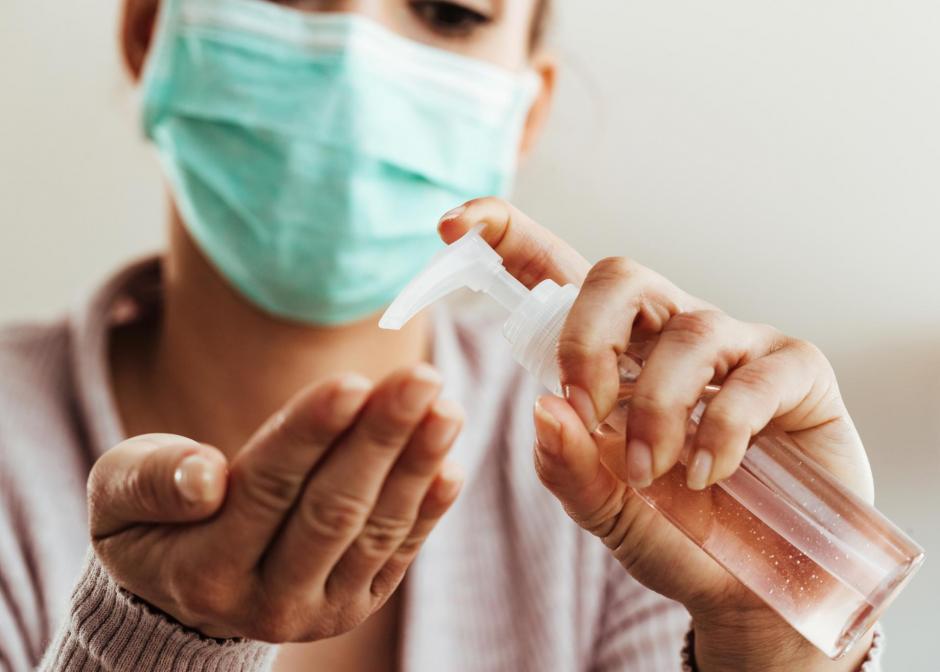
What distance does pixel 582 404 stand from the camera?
0.47 m

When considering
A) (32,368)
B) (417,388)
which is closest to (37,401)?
(32,368)

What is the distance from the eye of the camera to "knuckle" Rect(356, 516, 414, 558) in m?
0.45

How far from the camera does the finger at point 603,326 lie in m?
0.46

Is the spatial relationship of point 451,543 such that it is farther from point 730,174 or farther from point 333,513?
point 333,513

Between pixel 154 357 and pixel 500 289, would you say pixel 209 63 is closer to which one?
pixel 154 357

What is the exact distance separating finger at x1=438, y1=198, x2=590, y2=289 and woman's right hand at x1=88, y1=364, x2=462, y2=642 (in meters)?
0.14

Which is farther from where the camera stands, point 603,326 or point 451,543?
point 451,543

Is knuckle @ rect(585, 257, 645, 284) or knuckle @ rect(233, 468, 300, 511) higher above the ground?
knuckle @ rect(585, 257, 645, 284)

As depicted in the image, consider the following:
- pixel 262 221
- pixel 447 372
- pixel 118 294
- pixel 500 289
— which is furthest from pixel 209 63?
pixel 500 289

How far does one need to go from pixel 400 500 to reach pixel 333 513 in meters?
0.03

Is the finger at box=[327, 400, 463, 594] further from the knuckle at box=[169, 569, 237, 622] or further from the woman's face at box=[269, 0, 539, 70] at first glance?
the woman's face at box=[269, 0, 539, 70]

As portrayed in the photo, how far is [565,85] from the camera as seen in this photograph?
4.20ft

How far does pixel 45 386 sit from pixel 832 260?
0.85m

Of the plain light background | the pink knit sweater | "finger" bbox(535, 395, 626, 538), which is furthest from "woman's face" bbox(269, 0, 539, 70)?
"finger" bbox(535, 395, 626, 538)
